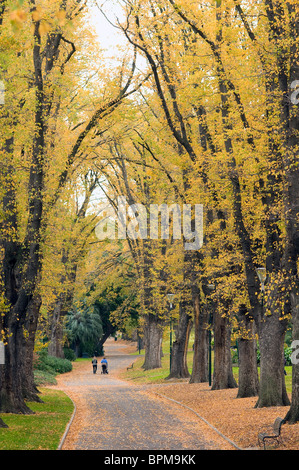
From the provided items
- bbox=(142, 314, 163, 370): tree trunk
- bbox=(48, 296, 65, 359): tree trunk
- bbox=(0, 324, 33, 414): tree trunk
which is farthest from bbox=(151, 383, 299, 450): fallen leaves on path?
bbox=(48, 296, 65, 359): tree trunk

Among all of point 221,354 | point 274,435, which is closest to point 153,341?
point 221,354

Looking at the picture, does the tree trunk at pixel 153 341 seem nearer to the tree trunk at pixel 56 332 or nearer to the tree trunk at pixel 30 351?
the tree trunk at pixel 56 332

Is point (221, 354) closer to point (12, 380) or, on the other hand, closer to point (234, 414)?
point (234, 414)

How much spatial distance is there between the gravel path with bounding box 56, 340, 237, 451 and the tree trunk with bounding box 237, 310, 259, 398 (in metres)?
2.38

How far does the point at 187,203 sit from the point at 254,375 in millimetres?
7377

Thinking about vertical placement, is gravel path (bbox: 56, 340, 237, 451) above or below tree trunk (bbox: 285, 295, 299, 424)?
below

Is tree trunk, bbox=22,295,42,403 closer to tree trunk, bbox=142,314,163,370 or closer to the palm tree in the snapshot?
tree trunk, bbox=142,314,163,370

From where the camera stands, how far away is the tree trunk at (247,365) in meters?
20.4

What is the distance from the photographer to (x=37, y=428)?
1453cm

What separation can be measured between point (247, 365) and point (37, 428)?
869 cm

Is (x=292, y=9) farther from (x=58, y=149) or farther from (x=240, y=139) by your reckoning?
(x=58, y=149)

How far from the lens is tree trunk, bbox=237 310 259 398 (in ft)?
67.1

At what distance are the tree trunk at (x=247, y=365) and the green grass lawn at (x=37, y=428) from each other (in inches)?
238

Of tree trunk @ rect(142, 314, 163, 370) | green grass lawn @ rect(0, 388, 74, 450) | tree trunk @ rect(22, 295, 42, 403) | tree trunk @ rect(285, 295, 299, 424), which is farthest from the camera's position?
tree trunk @ rect(142, 314, 163, 370)
